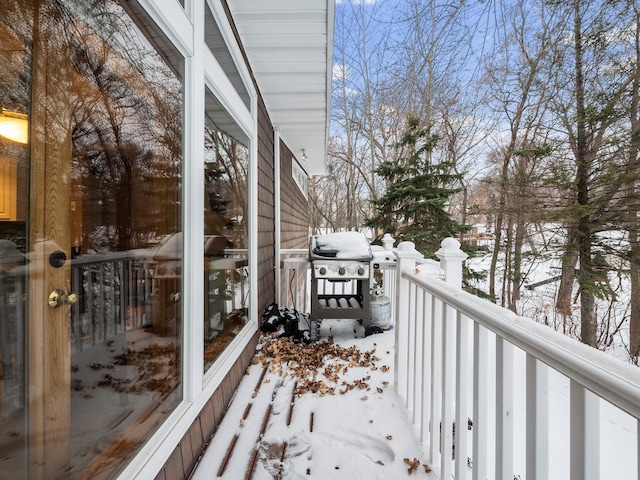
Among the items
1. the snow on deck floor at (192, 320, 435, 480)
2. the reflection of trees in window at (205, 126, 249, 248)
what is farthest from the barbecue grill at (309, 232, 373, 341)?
the reflection of trees in window at (205, 126, 249, 248)

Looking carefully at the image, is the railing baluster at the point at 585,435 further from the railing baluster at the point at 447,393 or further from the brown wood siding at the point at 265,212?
the brown wood siding at the point at 265,212

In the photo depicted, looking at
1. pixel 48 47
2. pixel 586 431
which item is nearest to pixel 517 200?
pixel 586 431

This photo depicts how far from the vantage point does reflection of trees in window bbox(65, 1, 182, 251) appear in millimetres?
1121

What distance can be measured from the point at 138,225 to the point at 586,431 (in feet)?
5.27

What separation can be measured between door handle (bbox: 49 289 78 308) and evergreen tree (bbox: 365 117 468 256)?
288 inches

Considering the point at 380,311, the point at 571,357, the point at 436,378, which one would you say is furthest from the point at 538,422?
the point at 380,311

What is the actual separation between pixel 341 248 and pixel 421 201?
4.89 meters

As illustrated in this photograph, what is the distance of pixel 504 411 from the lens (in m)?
1.05

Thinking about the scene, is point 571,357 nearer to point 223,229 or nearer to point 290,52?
point 223,229

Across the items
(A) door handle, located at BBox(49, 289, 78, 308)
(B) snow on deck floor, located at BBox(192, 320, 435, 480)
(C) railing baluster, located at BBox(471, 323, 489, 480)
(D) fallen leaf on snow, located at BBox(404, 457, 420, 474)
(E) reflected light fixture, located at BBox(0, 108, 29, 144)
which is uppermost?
(E) reflected light fixture, located at BBox(0, 108, 29, 144)

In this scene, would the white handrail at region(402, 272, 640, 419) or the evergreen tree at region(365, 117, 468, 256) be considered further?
the evergreen tree at region(365, 117, 468, 256)

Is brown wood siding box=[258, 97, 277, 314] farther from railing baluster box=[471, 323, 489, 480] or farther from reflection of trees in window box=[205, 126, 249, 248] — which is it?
railing baluster box=[471, 323, 489, 480]

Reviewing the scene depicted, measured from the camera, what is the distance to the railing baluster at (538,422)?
35.3 inches

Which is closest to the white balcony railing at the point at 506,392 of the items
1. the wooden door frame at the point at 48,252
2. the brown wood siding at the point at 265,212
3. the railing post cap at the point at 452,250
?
the railing post cap at the point at 452,250
